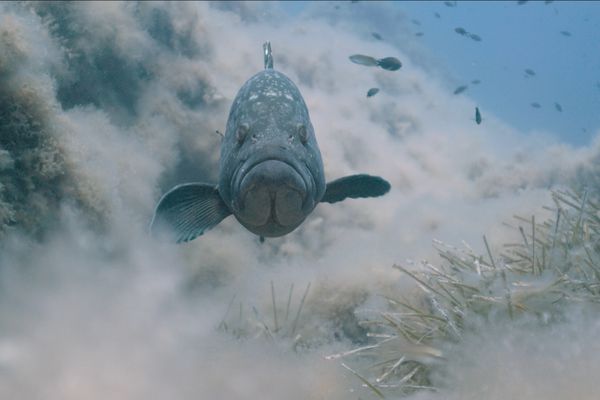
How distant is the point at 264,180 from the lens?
3.22 metres

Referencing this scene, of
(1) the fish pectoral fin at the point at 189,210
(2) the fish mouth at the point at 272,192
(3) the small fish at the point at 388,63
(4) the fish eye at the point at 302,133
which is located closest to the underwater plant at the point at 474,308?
(2) the fish mouth at the point at 272,192

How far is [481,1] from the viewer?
16188cm

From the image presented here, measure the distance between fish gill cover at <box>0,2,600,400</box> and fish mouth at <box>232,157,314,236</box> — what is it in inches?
45.3

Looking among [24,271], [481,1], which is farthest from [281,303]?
[481,1]

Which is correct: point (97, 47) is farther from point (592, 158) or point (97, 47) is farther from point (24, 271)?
point (592, 158)

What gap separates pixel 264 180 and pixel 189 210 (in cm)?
150

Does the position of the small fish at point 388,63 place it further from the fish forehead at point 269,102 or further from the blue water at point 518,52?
the blue water at point 518,52

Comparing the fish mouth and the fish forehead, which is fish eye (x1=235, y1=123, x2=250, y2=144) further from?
the fish mouth

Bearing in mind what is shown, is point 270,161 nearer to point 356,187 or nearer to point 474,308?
point 356,187

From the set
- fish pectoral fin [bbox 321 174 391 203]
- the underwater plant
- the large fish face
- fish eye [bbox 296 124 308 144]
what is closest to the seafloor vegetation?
the underwater plant

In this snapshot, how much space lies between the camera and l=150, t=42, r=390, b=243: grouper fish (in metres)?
3.31

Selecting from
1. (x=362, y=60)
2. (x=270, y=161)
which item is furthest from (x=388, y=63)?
(x=270, y=161)

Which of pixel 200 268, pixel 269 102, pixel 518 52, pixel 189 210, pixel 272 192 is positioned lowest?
pixel 518 52

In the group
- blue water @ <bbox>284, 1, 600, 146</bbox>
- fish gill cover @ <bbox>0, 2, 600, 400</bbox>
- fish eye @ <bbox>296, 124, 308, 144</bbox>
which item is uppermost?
fish eye @ <bbox>296, 124, 308, 144</bbox>
